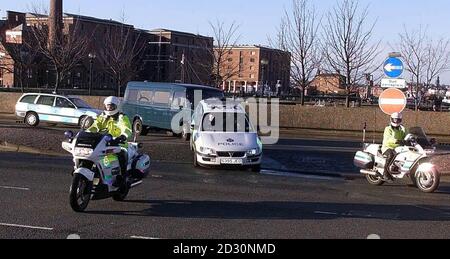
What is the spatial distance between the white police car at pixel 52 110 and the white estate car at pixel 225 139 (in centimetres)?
1077

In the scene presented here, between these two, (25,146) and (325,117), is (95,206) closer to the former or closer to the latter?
(25,146)

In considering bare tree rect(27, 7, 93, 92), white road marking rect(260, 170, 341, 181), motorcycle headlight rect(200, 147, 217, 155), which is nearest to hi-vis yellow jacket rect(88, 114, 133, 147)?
motorcycle headlight rect(200, 147, 217, 155)

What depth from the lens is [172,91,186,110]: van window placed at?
75.0 feet

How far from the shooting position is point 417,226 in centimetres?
819

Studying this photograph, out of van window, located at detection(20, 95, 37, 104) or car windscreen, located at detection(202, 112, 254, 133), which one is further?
van window, located at detection(20, 95, 37, 104)

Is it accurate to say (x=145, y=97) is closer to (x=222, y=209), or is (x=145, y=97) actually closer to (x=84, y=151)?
(x=222, y=209)

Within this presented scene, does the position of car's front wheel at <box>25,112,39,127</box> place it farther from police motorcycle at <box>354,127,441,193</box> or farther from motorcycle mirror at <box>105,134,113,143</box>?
motorcycle mirror at <box>105,134,113,143</box>

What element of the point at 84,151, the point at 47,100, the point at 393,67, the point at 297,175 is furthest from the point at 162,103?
the point at 84,151

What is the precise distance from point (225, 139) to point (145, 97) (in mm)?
10200

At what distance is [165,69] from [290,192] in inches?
4313

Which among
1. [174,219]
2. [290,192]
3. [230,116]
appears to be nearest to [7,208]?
[174,219]

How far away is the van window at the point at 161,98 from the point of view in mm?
23453

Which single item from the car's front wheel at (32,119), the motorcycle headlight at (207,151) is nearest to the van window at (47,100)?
the car's front wheel at (32,119)

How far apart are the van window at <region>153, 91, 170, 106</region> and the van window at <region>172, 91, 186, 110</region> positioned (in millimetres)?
391
